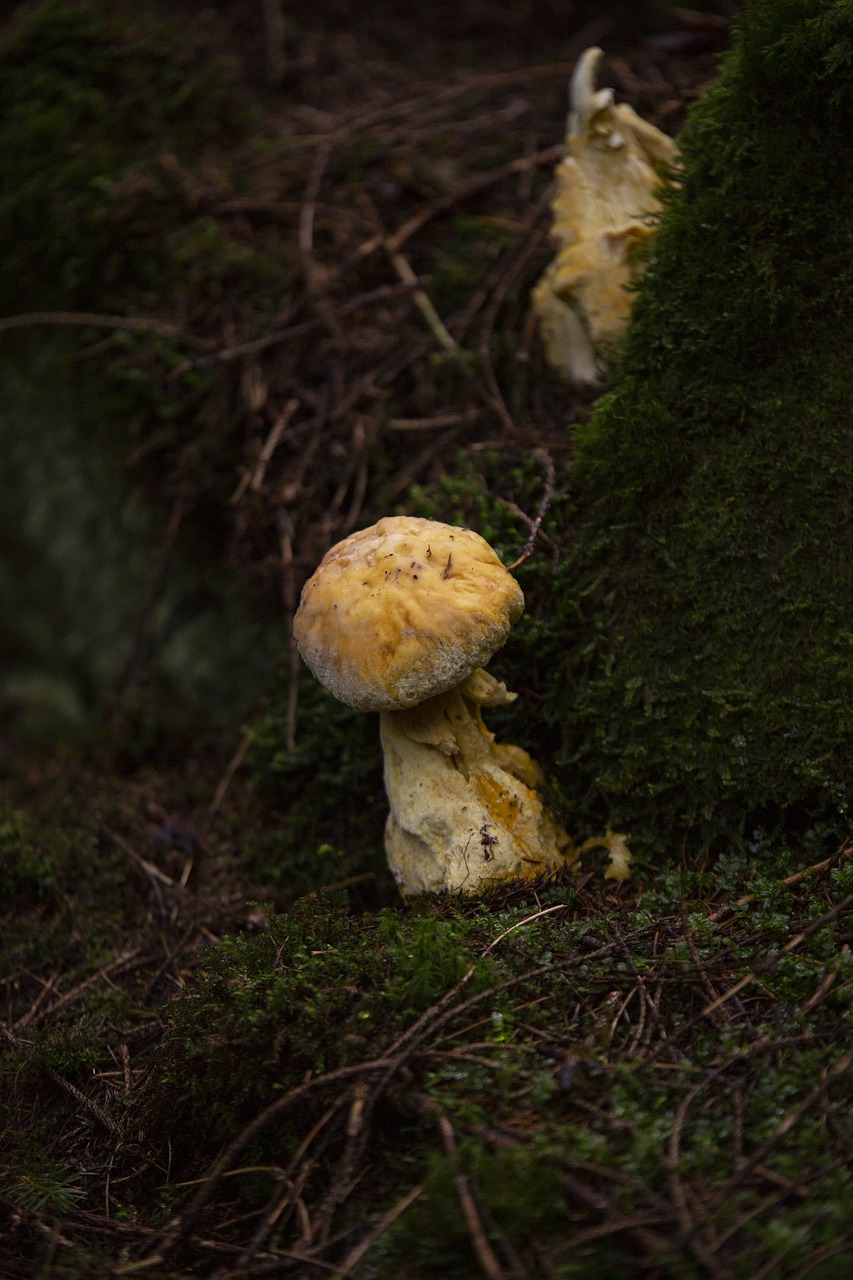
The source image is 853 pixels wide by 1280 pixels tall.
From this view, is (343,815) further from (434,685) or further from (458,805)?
(434,685)

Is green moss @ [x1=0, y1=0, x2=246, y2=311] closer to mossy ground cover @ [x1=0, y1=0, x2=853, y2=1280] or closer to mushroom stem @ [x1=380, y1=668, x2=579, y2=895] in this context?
mossy ground cover @ [x1=0, y1=0, x2=853, y2=1280]

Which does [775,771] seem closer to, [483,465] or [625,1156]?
[625,1156]

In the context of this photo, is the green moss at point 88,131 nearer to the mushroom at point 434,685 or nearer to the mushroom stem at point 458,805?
the mushroom at point 434,685

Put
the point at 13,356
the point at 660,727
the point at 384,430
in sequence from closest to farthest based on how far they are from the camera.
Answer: the point at 660,727 < the point at 384,430 < the point at 13,356

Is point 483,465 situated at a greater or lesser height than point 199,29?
lesser

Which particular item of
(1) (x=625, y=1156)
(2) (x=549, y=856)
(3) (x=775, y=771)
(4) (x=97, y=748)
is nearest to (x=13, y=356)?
(4) (x=97, y=748)

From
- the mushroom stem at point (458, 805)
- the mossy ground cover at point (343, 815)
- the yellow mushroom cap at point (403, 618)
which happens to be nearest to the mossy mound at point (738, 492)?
the mossy ground cover at point (343, 815)

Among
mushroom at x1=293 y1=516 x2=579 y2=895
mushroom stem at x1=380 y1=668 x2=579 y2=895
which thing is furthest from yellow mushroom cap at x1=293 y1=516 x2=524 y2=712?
mushroom stem at x1=380 y1=668 x2=579 y2=895
